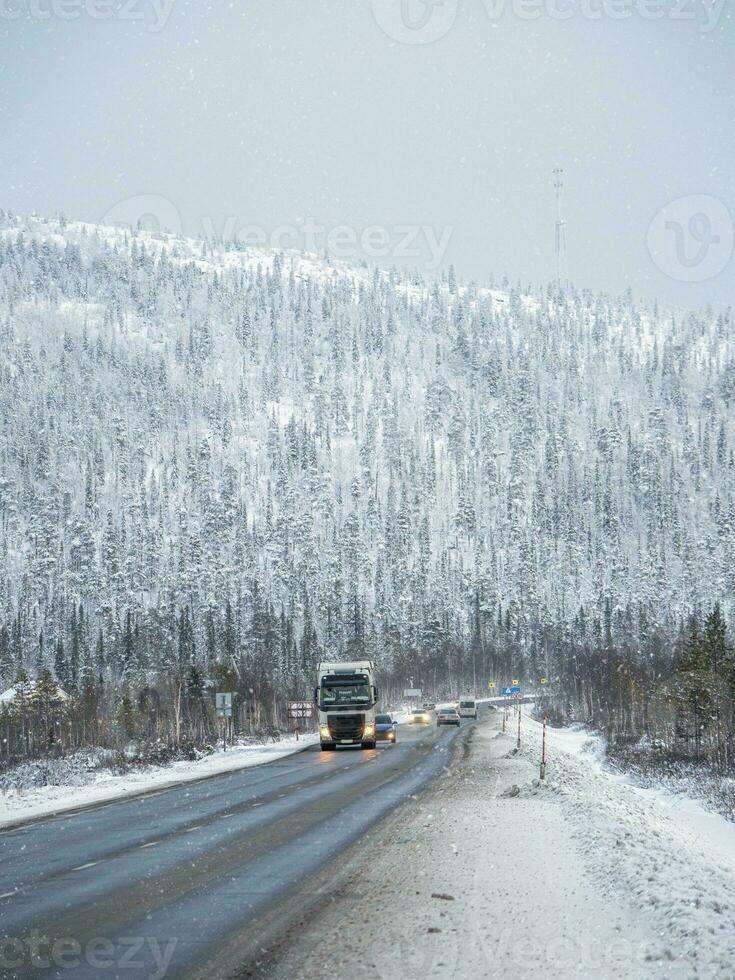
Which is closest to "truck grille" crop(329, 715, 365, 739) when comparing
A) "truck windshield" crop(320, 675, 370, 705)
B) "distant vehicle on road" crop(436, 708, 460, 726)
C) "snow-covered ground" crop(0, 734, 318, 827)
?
"truck windshield" crop(320, 675, 370, 705)

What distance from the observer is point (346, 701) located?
158ft

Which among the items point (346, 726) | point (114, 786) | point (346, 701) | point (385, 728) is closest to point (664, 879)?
point (114, 786)

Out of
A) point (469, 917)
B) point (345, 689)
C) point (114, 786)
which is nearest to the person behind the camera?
point (469, 917)

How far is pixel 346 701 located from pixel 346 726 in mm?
1758

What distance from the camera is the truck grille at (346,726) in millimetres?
48812

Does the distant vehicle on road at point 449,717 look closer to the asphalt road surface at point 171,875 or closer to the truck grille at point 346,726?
the truck grille at point 346,726

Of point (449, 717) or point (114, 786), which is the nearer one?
point (114, 786)

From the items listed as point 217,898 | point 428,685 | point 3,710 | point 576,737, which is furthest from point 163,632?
point 217,898

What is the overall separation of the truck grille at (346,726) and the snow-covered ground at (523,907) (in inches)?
1131

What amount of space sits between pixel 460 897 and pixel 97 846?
345 inches

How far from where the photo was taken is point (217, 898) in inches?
492

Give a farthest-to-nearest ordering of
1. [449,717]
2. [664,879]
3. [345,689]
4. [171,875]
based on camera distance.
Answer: [449,717], [345,689], [171,875], [664,879]

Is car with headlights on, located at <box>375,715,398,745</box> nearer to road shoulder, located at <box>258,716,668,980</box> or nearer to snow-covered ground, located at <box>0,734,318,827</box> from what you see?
snow-covered ground, located at <box>0,734,318,827</box>

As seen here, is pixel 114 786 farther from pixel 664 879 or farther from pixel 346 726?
pixel 664 879
